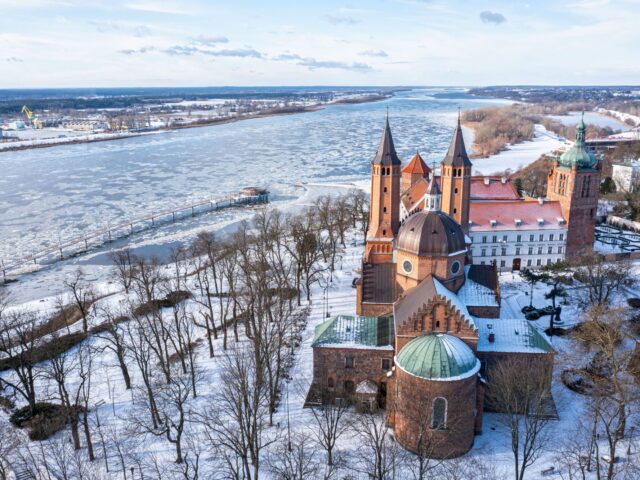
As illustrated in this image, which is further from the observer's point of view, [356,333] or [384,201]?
[384,201]

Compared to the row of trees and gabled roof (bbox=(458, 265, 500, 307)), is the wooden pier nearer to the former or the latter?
the row of trees

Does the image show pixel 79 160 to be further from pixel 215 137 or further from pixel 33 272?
pixel 33 272

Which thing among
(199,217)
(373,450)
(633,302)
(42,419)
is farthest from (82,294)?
(633,302)

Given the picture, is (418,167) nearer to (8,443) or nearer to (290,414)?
(290,414)

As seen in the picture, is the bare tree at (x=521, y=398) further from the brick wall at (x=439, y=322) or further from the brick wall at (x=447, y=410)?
the brick wall at (x=439, y=322)

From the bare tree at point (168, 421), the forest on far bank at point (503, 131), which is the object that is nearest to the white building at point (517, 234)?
the bare tree at point (168, 421)

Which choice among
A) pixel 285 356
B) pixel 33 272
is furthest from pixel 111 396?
pixel 33 272
